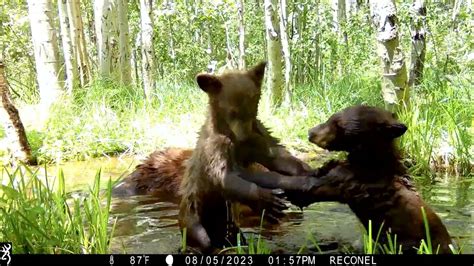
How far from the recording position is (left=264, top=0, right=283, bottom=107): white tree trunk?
34.4 ft

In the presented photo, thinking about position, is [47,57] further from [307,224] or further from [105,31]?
[307,224]

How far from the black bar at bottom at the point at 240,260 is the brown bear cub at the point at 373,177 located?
738 mm

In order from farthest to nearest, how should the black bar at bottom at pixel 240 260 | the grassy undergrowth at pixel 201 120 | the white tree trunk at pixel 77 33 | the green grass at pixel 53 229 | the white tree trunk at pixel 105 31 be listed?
the white tree trunk at pixel 77 33 → the white tree trunk at pixel 105 31 → the grassy undergrowth at pixel 201 120 → the green grass at pixel 53 229 → the black bar at bottom at pixel 240 260

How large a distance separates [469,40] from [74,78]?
853 cm

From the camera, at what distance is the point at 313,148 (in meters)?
7.95

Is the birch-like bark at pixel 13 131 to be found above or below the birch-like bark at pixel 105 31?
below

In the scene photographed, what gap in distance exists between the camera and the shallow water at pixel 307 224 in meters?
4.11

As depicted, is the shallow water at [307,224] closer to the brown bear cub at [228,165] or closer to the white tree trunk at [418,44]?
the brown bear cub at [228,165]

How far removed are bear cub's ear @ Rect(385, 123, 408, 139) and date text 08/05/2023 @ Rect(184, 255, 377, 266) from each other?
105cm

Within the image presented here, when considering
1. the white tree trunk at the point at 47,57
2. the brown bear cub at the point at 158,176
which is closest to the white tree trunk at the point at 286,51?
the brown bear cub at the point at 158,176

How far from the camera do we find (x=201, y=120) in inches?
376

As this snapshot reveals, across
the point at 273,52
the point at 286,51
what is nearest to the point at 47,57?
the point at 273,52

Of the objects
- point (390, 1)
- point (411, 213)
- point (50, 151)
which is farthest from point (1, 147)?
point (411, 213)

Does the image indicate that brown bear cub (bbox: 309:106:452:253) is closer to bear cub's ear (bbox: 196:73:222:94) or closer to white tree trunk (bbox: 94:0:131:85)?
bear cub's ear (bbox: 196:73:222:94)
